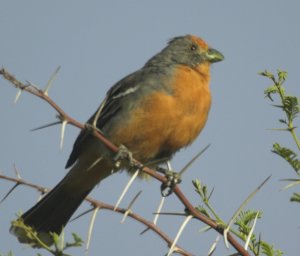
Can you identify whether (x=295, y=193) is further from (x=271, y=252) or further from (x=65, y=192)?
(x=65, y=192)

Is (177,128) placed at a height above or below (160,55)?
below

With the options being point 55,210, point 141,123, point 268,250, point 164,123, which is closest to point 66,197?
point 55,210

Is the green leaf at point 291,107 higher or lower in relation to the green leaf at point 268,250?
higher

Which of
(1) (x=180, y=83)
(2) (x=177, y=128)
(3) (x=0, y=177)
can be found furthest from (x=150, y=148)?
(3) (x=0, y=177)

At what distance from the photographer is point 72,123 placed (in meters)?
2.67

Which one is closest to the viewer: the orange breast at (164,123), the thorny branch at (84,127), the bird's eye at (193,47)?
the thorny branch at (84,127)

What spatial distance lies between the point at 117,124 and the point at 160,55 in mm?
1591

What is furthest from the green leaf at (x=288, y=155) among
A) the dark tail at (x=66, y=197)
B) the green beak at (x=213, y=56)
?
the green beak at (x=213, y=56)

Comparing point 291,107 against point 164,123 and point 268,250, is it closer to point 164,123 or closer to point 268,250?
point 268,250

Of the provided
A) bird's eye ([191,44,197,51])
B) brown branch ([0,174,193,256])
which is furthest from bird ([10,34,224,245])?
brown branch ([0,174,193,256])

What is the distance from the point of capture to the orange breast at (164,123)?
517 cm

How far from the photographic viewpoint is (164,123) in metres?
5.16

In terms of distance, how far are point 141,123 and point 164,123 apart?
0.22 m

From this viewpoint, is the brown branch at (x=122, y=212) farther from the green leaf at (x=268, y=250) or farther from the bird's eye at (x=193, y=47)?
the bird's eye at (x=193, y=47)
